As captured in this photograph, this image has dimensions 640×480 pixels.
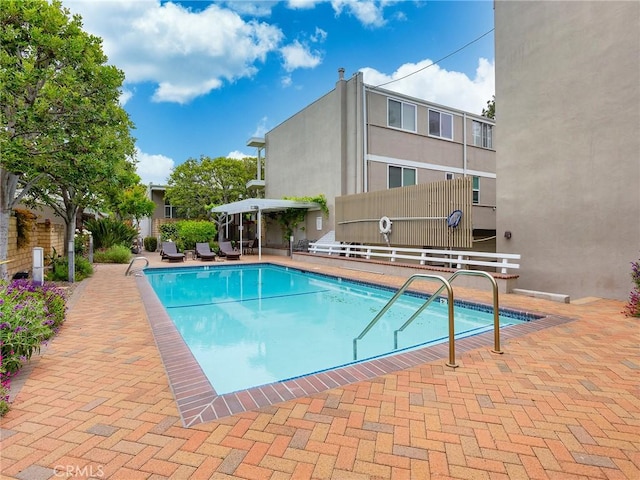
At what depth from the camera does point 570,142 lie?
838 cm

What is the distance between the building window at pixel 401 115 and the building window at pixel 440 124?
1.19 metres

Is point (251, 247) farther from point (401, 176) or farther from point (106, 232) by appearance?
point (401, 176)

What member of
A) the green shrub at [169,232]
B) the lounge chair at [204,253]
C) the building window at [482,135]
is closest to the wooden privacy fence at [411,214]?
the lounge chair at [204,253]

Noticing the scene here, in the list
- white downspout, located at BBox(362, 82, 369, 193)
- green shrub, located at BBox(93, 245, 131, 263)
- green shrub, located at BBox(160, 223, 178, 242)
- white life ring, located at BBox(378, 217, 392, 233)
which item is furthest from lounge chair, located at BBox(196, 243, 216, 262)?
white life ring, located at BBox(378, 217, 392, 233)

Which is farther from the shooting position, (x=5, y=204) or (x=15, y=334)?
(x=5, y=204)

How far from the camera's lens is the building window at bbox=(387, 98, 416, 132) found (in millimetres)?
16642

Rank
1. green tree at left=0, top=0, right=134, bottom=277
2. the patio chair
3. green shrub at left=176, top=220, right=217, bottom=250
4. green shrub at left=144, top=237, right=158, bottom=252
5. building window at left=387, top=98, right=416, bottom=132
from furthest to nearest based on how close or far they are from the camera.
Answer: green shrub at left=144, top=237, right=158, bottom=252 < the patio chair < green shrub at left=176, top=220, right=217, bottom=250 < building window at left=387, top=98, right=416, bottom=132 < green tree at left=0, top=0, right=134, bottom=277

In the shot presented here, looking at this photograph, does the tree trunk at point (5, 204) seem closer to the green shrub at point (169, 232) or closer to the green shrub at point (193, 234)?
the green shrub at point (193, 234)

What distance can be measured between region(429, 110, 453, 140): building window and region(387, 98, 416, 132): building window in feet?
3.92

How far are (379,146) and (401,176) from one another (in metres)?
1.92

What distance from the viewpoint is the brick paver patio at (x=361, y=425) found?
2.19 meters

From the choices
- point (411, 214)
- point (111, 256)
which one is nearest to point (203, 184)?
point (111, 256)

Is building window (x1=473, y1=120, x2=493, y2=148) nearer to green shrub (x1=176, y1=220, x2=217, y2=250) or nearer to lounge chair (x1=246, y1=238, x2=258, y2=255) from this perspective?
lounge chair (x1=246, y1=238, x2=258, y2=255)

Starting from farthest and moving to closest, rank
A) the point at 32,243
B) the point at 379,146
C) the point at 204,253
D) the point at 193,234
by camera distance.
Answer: the point at 193,234, the point at 204,253, the point at 379,146, the point at 32,243
